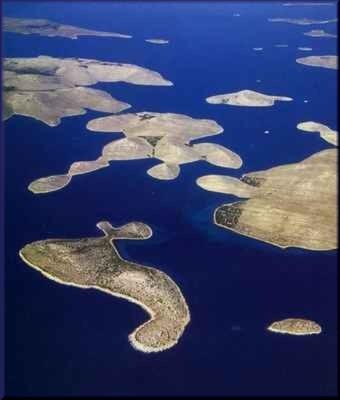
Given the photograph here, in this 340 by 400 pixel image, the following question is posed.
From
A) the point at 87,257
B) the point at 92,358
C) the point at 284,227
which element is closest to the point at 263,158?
the point at 284,227

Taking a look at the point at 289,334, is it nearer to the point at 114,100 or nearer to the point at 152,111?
the point at 152,111

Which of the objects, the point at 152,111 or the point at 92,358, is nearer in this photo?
the point at 92,358

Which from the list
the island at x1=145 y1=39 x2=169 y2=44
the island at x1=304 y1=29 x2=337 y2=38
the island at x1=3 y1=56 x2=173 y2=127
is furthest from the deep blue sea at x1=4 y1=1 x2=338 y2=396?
the island at x1=304 y1=29 x2=337 y2=38

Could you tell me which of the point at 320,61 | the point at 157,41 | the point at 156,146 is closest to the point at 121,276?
the point at 156,146

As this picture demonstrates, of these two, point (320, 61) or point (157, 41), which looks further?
point (157, 41)

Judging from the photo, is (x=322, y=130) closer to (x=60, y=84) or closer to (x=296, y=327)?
(x=296, y=327)
